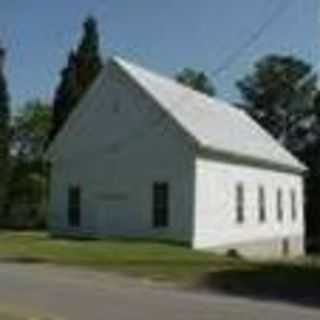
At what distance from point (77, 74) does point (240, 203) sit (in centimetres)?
1832

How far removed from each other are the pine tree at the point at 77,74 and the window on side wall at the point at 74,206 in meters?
15.8

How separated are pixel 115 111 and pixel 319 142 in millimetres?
35891

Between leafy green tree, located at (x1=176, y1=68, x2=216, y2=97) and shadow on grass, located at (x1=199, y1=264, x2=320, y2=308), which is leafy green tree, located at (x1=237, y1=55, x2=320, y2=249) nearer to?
leafy green tree, located at (x1=176, y1=68, x2=216, y2=97)

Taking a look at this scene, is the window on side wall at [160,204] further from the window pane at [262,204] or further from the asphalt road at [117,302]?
the asphalt road at [117,302]

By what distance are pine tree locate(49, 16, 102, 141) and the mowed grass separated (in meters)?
22.6

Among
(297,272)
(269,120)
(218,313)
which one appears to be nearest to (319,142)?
(269,120)

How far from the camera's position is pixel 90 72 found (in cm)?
5778

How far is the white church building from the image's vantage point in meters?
37.9

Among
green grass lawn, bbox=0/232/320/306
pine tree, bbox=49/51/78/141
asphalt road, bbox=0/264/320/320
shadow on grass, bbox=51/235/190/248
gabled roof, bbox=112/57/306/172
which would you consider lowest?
asphalt road, bbox=0/264/320/320

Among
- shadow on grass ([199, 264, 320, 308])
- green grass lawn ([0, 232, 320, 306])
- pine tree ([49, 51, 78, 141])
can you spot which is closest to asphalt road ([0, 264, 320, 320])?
shadow on grass ([199, 264, 320, 308])

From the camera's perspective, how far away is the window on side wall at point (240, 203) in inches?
1673

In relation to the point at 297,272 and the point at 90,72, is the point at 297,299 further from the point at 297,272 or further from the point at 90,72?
the point at 90,72

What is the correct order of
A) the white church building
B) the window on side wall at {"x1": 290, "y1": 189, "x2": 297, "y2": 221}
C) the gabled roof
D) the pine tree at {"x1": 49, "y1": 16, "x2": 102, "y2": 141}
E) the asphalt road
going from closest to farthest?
the asphalt road < the white church building < the gabled roof < the window on side wall at {"x1": 290, "y1": 189, "x2": 297, "y2": 221} < the pine tree at {"x1": 49, "y1": 16, "x2": 102, "y2": 141}

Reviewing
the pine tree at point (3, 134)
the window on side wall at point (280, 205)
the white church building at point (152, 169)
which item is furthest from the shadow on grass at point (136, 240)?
the pine tree at point (3, 134)
